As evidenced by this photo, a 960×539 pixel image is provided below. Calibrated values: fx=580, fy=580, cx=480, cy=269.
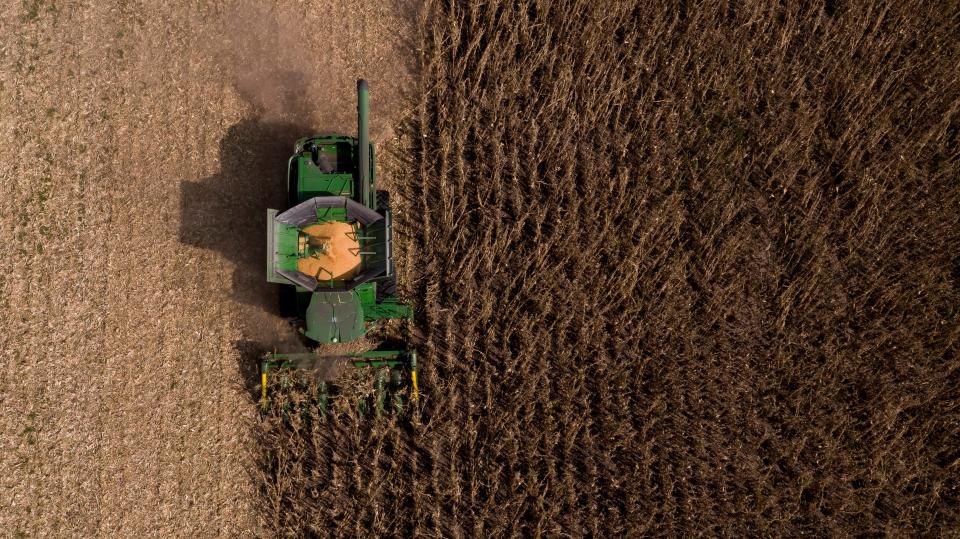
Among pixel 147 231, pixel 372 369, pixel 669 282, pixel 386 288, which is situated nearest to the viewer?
pixel 386 288

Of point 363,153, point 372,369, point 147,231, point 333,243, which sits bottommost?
point 372,369

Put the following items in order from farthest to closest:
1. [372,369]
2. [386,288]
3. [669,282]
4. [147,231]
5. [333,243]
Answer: [147,231] → [669,282] → [372,369] → [386,288] → [333,243]

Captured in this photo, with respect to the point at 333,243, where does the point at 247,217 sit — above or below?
below

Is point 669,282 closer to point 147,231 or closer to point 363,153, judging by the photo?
point 363,153

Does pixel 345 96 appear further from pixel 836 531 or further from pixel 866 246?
pixel 836 531

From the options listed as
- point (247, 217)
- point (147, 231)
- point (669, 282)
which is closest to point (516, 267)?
point (669, 282)

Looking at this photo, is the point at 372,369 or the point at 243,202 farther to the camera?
the point at 243,202

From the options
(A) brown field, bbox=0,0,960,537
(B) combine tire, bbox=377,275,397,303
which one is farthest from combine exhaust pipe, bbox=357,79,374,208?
(A) brown field, bbox=0,0,960,537

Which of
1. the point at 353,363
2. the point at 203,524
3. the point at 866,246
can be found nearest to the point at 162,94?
the point at 353,363
